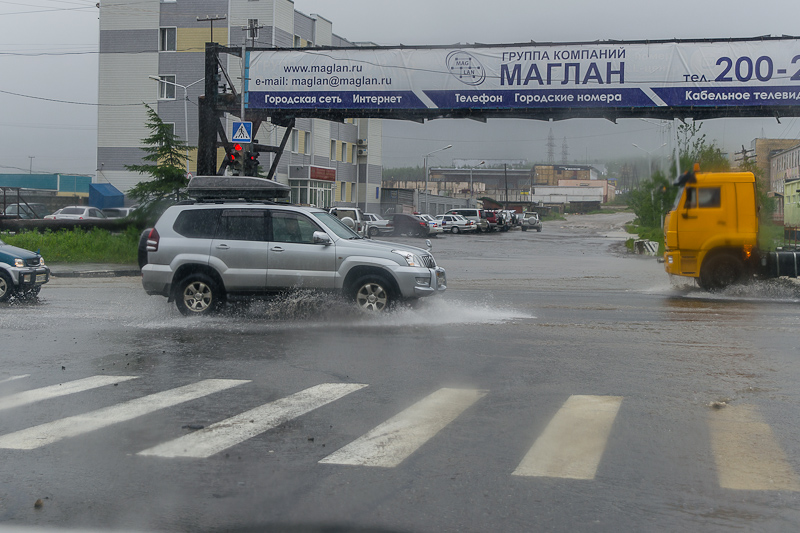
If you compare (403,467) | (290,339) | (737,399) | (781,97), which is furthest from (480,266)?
(403,467)

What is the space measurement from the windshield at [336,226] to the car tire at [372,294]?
2.83 feet

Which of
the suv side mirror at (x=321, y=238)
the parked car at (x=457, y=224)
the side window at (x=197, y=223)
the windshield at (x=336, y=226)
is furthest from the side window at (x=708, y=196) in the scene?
the parked car at (x=457, y=224)

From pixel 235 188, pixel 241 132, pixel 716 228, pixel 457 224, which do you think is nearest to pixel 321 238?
pixel 235 188

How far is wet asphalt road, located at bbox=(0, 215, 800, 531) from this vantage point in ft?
15.2

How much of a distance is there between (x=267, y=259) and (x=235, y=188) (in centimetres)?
183

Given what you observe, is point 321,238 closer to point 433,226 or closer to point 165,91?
point 433,226

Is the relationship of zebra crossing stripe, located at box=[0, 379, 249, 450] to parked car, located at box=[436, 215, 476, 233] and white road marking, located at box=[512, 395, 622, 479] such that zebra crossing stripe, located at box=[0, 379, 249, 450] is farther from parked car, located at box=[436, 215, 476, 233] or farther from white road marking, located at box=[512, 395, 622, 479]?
parked car, located at box=[436, 215, 476, 233]

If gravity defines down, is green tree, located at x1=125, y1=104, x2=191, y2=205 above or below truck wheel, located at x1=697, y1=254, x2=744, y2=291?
above

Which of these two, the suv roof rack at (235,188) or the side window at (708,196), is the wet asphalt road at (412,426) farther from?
the side window at (708,196)

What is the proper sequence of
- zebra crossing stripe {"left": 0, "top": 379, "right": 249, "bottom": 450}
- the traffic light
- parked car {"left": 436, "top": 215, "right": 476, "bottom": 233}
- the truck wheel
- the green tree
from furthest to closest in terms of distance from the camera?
parked car {"left": 436, "top": 215, "right": 476, "bottom": 233} → the green tree → the traffic light → the truck wheel → zebra crossing stripe {"left": 0, "top": 379, "right": 249, "bottom": 450}

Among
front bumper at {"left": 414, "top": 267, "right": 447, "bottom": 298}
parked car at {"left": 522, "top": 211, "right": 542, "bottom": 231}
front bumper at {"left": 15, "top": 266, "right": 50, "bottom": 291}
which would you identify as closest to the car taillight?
front bumper at {"left": 15, "top": 266, "right": 50, "bottom": 291}

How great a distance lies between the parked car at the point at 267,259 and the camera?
12.5m

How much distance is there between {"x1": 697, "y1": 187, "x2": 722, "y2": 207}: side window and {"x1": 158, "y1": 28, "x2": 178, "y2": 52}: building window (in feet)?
151

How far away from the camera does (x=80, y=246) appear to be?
26875 mm
